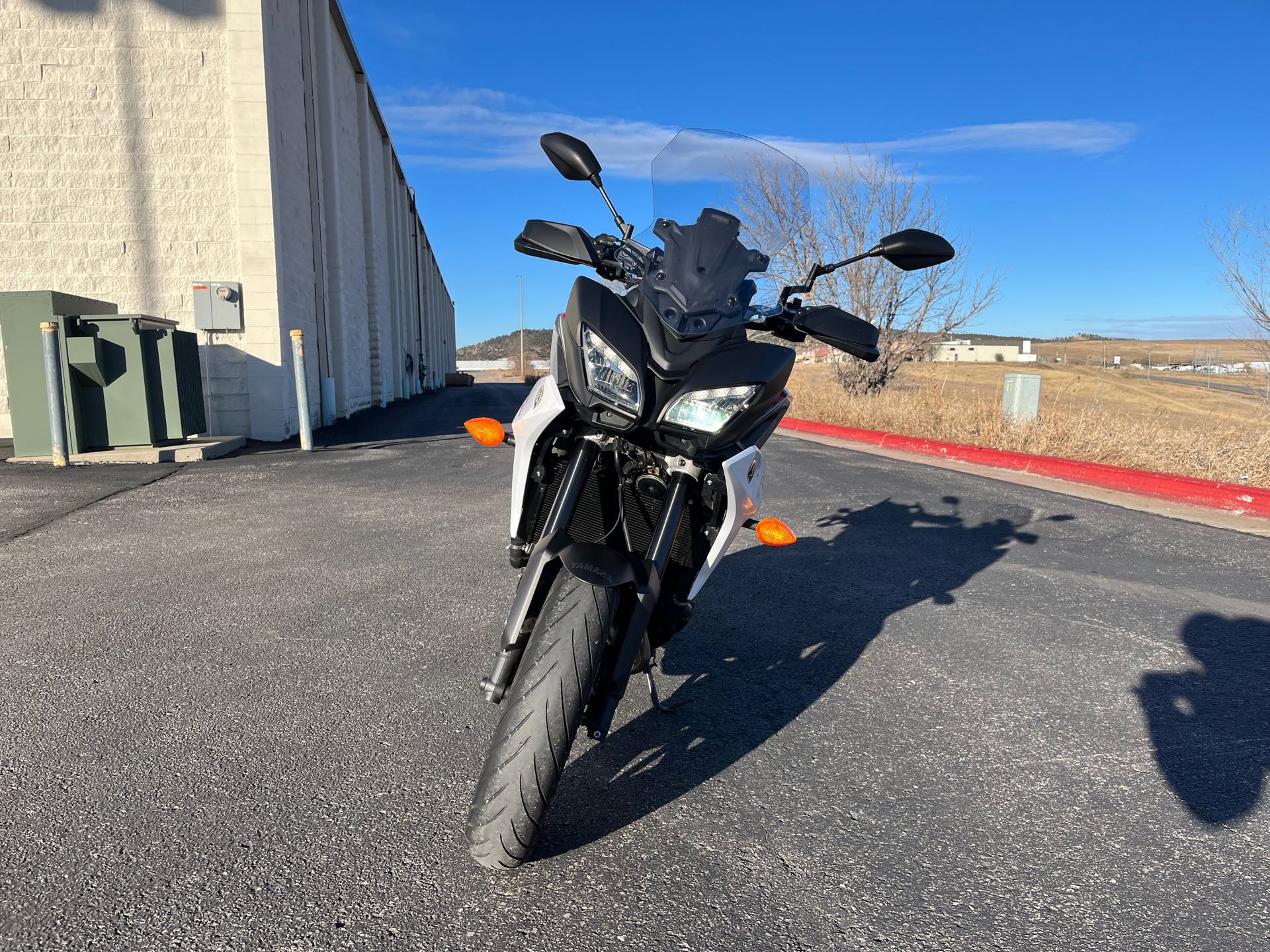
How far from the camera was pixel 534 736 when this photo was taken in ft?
6.24

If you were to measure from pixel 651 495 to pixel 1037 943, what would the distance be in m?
1.51

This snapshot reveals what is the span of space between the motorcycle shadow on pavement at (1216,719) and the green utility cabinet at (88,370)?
10.6m

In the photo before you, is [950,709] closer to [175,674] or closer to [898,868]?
[898,868]

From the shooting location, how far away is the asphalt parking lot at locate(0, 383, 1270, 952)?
75.3 inches

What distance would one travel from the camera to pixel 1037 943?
187 cm

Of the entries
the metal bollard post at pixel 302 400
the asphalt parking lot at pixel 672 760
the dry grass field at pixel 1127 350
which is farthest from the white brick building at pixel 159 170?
the dry grass field at pixel 1127 350

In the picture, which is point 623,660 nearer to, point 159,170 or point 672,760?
point 672,760

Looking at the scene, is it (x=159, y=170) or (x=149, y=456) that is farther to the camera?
(x=159, y=170)

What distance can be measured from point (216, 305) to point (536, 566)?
11.8 metres

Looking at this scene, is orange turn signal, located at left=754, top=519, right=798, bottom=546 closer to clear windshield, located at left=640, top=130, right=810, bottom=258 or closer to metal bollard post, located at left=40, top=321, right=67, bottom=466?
clear windshield, located at left=640, top=130, right=810, bottom=258

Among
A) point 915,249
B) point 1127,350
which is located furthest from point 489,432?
point 1127,350

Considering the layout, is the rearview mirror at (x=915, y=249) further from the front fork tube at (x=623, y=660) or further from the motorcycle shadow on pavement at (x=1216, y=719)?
the motorcycle shadow on pavement at (x=1216, y=719)

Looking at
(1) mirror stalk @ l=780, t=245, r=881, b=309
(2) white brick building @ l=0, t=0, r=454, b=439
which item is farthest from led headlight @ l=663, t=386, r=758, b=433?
(2) white brick building @ l=0, t=0, r=454, b=439

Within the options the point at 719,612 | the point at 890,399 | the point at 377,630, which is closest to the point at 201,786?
the point at 377,630
